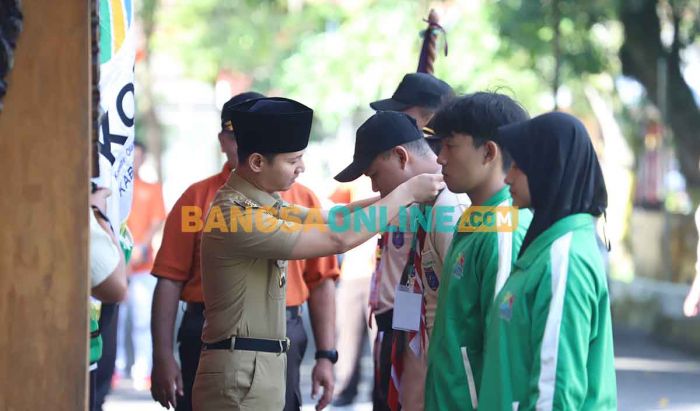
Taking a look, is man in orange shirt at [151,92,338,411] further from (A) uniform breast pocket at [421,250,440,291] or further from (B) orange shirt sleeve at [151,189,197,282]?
(A) uniform breast pocket at [421,250,440,291]

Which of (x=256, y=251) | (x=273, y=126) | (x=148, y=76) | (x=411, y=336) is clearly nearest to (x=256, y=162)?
(x=273, y=126)

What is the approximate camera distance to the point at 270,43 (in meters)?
28.0

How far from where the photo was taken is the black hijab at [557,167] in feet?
12.9

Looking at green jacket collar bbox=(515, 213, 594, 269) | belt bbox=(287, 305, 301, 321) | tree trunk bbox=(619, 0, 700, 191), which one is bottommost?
belt bbox=(287, 305, 301, 321)

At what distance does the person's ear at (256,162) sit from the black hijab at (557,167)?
3.81 feet

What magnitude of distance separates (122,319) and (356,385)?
4.24 meters

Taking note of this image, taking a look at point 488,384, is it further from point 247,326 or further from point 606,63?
point 606,63

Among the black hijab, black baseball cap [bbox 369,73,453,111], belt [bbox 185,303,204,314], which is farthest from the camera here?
belt [bbox 185,303,204,314]

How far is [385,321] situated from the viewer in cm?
629

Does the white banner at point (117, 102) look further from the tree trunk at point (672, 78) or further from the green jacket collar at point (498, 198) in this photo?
the tree trunk at point (672, 78)

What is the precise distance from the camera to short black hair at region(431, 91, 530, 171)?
462cm

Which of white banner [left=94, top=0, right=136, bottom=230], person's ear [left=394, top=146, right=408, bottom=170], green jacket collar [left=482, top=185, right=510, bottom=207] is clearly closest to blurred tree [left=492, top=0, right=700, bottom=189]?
person's ear [left=394, top=146, right=408, bottom=170]

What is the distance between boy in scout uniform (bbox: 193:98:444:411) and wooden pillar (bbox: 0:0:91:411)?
96cm
